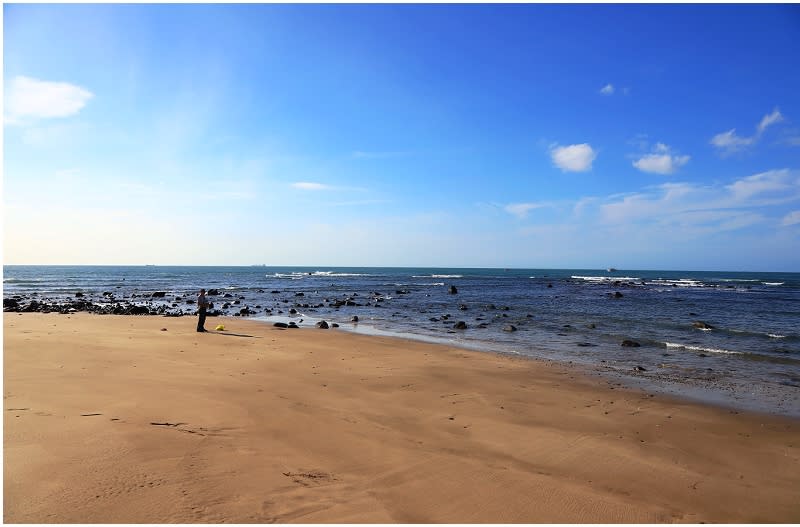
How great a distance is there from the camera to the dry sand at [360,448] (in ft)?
14.7

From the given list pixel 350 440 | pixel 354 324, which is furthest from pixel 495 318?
pixel 350 440

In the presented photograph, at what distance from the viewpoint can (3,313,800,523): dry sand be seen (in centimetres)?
447

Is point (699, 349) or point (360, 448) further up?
point (360, 448)

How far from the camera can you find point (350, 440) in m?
6.44

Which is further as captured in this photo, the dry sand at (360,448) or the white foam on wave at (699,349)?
the white foam on wave at (699,349)

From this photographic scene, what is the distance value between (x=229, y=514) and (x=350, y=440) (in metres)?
2.48

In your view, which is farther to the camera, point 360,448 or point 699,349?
point 699,349

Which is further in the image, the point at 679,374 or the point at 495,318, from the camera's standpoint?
the point at 495,318

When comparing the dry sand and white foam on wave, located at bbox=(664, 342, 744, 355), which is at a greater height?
the dry sand

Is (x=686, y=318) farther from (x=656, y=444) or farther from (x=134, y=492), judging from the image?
(x=134, y=492)

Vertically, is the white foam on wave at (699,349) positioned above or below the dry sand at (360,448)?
below

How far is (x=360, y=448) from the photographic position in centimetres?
616

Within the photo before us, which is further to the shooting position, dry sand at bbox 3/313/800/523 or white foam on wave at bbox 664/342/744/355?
white foam on wave at bbox 664/342/744/355

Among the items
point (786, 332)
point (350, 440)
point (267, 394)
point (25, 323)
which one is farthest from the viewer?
point (786, 332)
